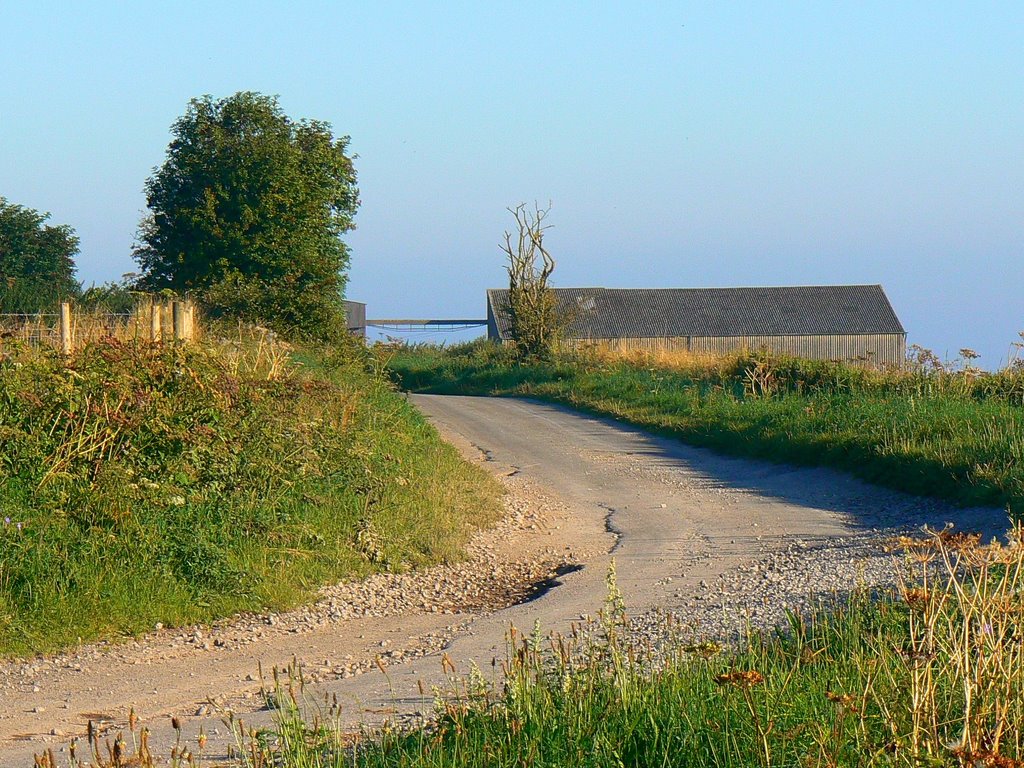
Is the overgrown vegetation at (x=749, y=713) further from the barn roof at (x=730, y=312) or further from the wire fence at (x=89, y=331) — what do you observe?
the barn roof at (x=730, y=312)

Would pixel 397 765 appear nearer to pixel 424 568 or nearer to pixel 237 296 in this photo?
pixel 424 568

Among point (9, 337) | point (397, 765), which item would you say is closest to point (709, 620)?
point (397, 765)

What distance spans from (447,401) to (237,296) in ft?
17.5

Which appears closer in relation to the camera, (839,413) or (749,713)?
(749,713)

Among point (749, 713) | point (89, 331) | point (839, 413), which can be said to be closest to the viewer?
point (749, 713)

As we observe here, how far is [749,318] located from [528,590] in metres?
52.2

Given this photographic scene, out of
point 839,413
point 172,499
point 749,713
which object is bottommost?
point 749,713

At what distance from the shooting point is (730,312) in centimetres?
6028

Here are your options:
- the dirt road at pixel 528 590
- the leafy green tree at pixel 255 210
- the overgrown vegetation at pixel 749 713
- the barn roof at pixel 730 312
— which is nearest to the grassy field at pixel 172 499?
the dirt road at pixel 528 590

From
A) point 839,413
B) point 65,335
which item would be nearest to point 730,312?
point 839,413

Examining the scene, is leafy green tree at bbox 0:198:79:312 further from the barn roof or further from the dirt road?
the dirt road

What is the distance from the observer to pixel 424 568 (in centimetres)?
944

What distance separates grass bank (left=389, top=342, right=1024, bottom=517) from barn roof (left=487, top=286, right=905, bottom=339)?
3047 cm

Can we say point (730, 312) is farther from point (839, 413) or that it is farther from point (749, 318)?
point (839, 413)
